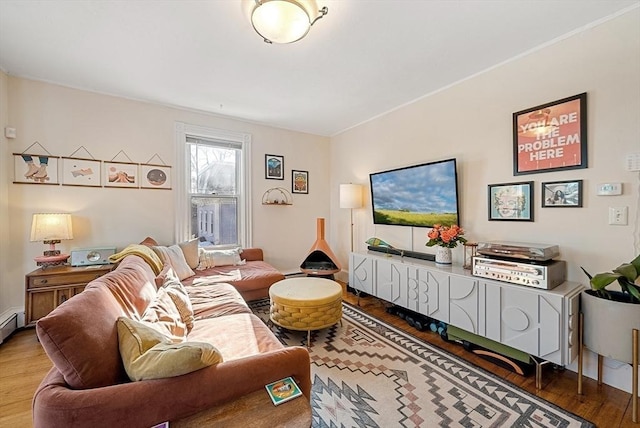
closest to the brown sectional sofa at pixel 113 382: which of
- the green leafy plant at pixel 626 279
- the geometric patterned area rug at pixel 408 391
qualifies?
the geometric patterned area rug at pixel 408 391

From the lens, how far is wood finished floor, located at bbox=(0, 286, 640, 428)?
1514 millimetres

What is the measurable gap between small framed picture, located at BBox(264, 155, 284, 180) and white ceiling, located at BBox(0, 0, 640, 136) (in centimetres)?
112

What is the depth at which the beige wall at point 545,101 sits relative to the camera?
1.73 m

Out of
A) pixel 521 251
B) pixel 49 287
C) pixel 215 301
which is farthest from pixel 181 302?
pixel 521 251

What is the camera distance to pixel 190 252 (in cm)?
317

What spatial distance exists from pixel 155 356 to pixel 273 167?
3432mm

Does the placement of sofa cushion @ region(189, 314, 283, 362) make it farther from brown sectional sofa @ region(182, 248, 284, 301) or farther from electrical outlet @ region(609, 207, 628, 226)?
electrical outlet @ region(609, 207, 628, 226)

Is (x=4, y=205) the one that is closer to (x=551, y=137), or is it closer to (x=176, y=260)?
(x=176, y=260)

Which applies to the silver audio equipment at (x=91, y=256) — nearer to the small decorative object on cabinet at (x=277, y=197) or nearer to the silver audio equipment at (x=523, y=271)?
the small decorative object on cabinet at (x=277, y=197)

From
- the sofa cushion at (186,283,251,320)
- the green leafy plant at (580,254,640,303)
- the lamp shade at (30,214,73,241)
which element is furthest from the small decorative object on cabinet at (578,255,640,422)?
the lamp shade at (30,214,73,241)

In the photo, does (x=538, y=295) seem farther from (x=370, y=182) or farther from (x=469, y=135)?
(x=370, y=182)

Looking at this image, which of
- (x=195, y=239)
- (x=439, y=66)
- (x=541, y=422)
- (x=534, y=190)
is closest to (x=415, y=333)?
(x=541, y=422)

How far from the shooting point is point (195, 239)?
11.0 feet

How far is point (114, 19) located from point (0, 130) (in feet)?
6.03
